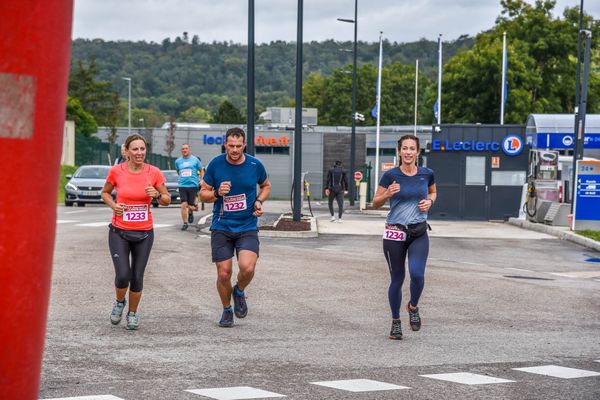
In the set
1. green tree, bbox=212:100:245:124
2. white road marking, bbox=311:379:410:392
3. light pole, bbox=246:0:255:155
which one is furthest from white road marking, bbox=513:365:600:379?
green tree, bbox=212:100:245:124

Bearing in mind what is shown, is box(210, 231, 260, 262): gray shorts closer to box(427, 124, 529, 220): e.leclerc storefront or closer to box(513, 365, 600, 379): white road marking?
box(513, 365, 600, 379): white road marking

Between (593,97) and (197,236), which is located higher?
(593,97)

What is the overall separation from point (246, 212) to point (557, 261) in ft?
40.1

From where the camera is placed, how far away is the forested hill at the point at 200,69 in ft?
590

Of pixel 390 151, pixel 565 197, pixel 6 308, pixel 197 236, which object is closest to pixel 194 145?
pixel 390 151

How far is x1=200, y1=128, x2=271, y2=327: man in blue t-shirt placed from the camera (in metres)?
10.4

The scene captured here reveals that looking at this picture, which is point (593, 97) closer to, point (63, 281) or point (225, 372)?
point (63, 281)

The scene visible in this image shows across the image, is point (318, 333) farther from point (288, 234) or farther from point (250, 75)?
point (250, 75)

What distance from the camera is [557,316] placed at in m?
12.2

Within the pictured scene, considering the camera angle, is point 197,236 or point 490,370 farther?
point 197,236

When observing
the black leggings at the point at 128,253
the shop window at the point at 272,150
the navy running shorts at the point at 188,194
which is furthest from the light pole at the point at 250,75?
the shop window at the point at 272,150

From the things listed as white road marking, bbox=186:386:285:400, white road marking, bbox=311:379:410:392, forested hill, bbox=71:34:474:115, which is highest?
forested hill, bbox=71:34:474:115

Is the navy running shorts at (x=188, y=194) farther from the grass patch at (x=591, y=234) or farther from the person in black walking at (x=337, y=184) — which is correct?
the grass patch at (x=591, y=234)

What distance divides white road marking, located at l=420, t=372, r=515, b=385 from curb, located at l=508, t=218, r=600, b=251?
17462mm
